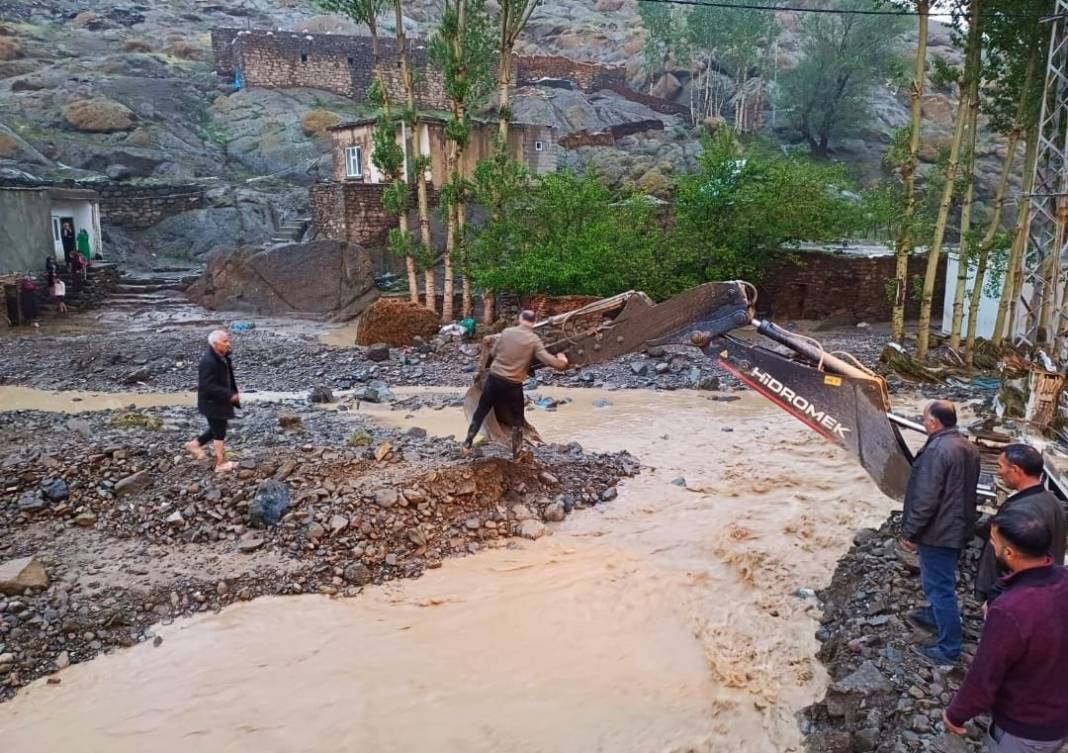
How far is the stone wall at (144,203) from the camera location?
26.9 meters

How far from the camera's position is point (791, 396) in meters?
5.75

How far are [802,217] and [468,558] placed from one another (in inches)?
605

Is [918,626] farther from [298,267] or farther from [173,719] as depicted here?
[298,267]

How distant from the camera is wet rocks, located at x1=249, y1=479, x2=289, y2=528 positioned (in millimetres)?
7023

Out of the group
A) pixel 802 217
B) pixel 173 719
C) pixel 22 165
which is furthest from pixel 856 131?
pixel 173 719

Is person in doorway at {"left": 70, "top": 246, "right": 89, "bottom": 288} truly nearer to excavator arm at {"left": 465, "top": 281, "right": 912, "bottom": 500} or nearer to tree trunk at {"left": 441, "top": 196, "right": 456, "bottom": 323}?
tree trunk at {"left": 441, "top": 196, "right": 456, "bottom": 323}

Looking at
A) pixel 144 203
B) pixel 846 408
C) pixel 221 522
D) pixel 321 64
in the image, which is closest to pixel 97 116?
pixel 144 203

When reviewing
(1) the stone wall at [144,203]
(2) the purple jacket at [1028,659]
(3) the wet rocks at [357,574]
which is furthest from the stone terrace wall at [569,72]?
(2) the purple jacket at [1028,659]

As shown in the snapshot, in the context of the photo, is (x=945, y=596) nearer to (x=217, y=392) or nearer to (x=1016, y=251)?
(x=217, y=392)

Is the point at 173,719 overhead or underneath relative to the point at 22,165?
underneath

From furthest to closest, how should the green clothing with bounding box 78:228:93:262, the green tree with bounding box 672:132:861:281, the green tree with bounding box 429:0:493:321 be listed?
the green clothing with bounding box 78:228:93:262, the green tree with bounding box 672:132:861:281, the green tree with bounding box 429:0:493:321

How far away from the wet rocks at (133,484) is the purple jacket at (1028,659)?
7.02 metres

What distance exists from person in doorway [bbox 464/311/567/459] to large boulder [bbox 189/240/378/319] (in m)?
14.5

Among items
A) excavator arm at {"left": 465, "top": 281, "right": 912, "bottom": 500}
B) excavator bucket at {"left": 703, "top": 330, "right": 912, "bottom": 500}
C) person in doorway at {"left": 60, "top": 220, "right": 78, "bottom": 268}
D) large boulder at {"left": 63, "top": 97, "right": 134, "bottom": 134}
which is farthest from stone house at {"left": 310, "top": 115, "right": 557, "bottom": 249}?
excavator bucket at {"left": 703, "top": 330, "right": 912, "bottom": 500}
